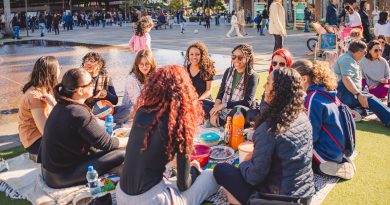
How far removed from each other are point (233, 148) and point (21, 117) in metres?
2.49

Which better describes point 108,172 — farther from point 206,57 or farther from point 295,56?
point 295,56

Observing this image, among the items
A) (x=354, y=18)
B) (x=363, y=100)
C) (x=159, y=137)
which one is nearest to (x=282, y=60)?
(x=363, y=100)

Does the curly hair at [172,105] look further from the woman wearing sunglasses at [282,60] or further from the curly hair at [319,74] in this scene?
the woman wearing sunglasses at [282,60]

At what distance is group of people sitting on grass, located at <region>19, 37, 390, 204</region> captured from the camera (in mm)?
2926

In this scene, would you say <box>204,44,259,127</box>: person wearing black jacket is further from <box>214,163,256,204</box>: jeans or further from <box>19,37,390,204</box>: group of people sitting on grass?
<box>214,163,256,204</box>: jeans

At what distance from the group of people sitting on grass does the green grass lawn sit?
0.19 m

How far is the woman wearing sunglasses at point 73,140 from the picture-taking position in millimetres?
3416

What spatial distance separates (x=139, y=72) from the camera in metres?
5.88

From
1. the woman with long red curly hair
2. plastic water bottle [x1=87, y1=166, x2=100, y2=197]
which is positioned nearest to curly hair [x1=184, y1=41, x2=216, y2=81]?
plastic water bottle [x1=87, y1=166, x2=100, y2=197]

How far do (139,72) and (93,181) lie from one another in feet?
8.36

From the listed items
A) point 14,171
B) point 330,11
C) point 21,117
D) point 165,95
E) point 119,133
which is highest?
point 330,11

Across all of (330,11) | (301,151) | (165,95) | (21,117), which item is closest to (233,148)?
(301,151)

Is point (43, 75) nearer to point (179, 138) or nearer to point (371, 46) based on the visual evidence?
point (179, 138)

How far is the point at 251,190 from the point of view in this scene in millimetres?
3389
